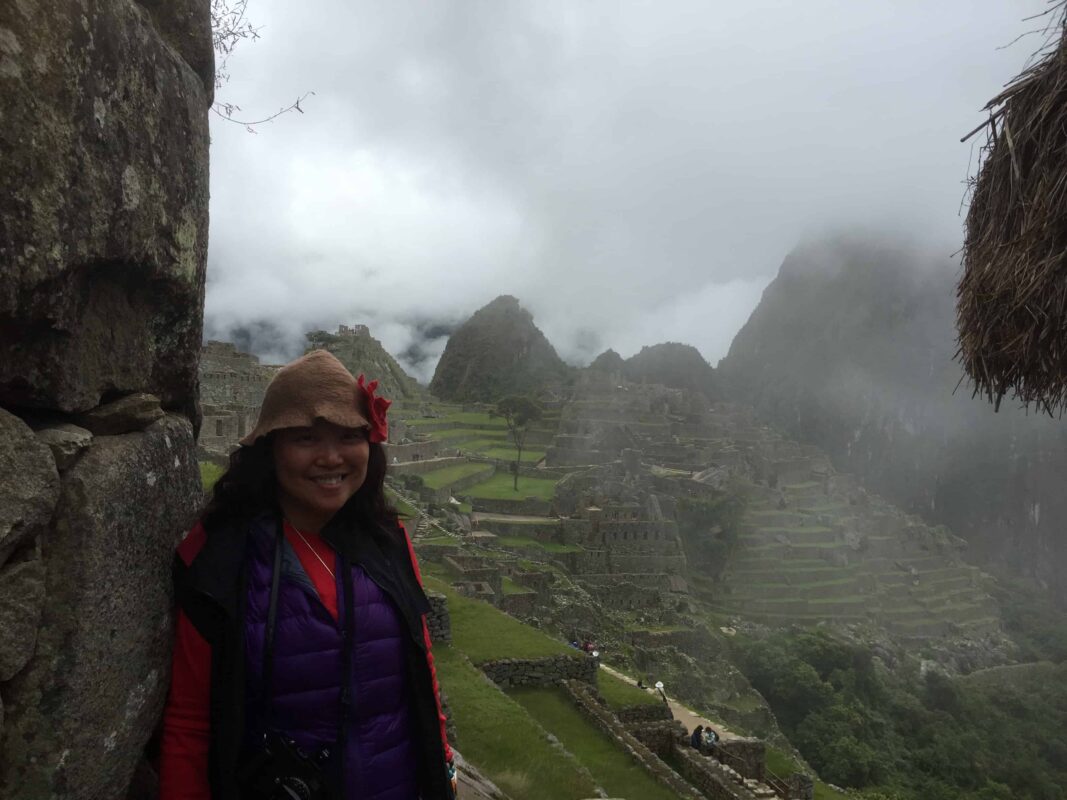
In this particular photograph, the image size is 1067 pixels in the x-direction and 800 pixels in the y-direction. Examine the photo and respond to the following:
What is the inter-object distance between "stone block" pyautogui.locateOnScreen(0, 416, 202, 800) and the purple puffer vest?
0.24 m

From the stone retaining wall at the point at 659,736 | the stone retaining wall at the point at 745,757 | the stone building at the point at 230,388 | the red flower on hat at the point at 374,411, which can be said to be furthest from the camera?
the stone building at the point at 230,388

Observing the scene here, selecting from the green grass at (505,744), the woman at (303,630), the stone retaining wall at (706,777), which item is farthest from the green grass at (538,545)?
the woman at (303,630)

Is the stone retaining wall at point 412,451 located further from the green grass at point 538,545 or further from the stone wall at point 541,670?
the stone wall at point 541,670

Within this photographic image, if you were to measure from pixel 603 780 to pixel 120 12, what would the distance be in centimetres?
826

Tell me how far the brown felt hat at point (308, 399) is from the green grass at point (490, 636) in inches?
344

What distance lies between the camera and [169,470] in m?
1.83

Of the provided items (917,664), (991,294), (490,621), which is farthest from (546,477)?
(991,294)

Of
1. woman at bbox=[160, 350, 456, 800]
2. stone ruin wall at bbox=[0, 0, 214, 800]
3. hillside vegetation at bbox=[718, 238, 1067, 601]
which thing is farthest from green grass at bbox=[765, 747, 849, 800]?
hillside vegetation at bbox=[718, 238, 1067, 601]

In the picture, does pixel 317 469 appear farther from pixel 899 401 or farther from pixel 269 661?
pixel 899 401

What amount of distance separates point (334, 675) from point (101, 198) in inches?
49.0

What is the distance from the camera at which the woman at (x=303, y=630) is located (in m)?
1.67

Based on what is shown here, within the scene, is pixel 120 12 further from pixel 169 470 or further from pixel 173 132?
pixel 169 470

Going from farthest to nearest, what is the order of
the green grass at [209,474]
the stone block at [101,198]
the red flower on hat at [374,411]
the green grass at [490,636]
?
the green grass at [490,636] < the green grass at [209,474] < the red flower on hat at [374,411] < the stone block at [101,198]

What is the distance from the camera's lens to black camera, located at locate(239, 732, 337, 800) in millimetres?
1637
